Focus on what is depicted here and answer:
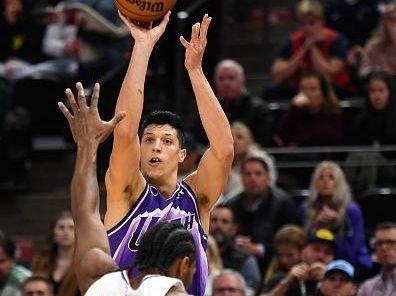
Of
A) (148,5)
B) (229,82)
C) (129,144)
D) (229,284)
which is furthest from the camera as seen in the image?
(229,82)

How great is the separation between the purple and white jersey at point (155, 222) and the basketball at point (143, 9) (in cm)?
93

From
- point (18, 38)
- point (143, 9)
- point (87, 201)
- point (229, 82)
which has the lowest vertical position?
point (87, 201)

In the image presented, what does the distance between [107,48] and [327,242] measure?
15.5 feet

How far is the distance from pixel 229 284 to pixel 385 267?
1138mm

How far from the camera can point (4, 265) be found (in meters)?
12.5

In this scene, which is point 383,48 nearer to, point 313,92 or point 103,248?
point 313,92

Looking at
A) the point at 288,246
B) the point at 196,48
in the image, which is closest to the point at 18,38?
the point at 288,246

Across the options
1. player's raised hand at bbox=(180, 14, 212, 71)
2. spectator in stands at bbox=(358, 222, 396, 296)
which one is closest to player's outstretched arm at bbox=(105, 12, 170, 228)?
player's raised hand at bbox=(180, 14, 212, 71)

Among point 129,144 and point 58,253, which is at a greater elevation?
point 129,144

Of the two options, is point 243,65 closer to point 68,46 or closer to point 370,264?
point 68,46

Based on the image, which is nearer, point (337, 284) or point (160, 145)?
point (160, 145)

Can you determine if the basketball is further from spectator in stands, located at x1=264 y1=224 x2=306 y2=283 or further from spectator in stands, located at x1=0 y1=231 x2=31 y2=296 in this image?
spectator in stands, located at x1=0 y1=231 x2=31 y2=296

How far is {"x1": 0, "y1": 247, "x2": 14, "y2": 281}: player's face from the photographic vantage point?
12.5m

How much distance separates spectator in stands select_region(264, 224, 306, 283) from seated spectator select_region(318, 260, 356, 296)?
816mm
